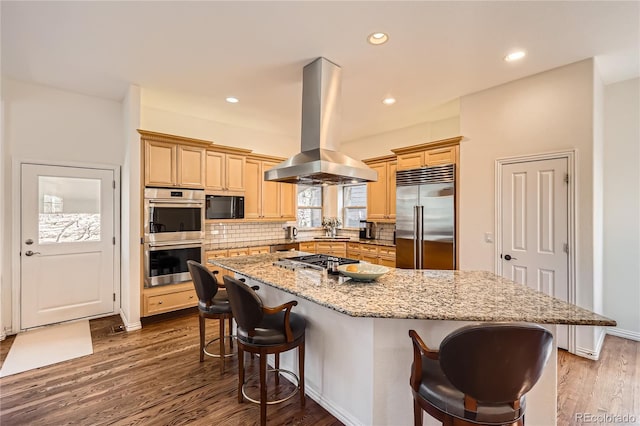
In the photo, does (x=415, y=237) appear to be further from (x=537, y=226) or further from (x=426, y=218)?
(x=537, y=226)

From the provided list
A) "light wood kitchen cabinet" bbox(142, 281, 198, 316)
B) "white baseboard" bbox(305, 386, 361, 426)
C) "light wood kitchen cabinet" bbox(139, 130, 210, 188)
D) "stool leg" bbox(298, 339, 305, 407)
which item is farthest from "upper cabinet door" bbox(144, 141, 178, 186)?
"white baseboard" bbox(305, 386, 361, 426)

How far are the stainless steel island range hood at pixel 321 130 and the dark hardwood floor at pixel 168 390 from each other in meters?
1.88

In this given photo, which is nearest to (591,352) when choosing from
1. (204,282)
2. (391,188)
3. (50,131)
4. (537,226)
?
(537,226)

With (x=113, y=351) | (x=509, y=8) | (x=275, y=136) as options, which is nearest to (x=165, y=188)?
(x=113, y=351)

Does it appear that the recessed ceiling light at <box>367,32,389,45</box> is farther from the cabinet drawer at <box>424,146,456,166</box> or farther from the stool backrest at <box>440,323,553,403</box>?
the stool backrest at <box>440,323,553,403</box>

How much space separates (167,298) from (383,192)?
3.72 m

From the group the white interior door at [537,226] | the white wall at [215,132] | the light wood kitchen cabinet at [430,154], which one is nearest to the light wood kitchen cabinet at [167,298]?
the white wall at [215,132]

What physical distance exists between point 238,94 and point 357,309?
328 centimetres

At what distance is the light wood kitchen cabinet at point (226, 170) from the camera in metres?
4.44

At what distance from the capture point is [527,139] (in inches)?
128

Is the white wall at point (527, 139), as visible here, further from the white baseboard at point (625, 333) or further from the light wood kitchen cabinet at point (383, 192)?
the light wood kitchen cabinet at point (383, 192)

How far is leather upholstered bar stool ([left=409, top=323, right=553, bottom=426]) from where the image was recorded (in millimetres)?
1121

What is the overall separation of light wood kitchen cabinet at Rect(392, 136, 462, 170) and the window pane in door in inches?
172

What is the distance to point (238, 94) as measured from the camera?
149 inches
